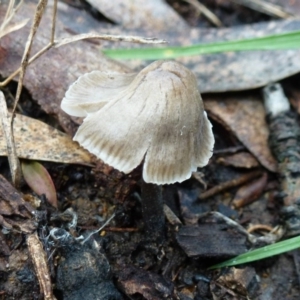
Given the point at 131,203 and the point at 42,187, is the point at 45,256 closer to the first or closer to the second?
the point at 42,187

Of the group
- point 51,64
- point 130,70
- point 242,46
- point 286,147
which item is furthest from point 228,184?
point 51,64

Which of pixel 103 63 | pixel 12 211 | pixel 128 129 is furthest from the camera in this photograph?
pixel 103 63

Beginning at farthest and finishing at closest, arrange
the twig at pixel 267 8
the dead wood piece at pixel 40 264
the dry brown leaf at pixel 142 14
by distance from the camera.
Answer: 1. the twig at pixel 267 8
2. the dry brown leaf at pixel 142 14
3. the dead wood piece at pixel 40 264

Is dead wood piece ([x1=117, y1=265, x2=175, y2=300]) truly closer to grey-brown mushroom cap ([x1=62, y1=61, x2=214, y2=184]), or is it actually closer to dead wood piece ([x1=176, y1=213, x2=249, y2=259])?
dead wood piece ([x1=176, y1=213, x2=249, y2=259])

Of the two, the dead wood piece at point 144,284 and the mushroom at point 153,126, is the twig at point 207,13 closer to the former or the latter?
the mushroom at point 153,126

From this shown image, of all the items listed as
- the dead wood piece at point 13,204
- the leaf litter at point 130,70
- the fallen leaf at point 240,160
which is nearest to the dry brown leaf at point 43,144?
the leaf litter at point 130,70

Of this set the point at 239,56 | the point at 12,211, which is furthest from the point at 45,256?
the point at 239,56

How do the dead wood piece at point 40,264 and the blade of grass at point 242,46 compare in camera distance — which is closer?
the dead wood piece at point 40,264
